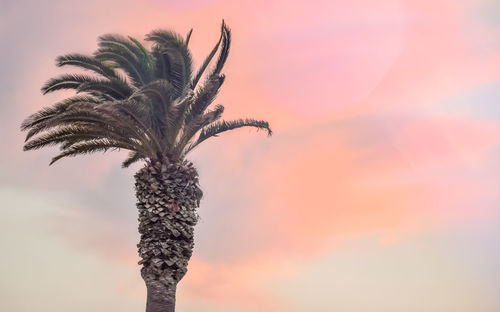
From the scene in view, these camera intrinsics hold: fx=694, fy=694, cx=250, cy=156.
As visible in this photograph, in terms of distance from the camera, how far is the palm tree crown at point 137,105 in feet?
78.6

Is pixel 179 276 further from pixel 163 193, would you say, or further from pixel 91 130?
pixel 91 130

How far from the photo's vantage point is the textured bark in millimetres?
23747

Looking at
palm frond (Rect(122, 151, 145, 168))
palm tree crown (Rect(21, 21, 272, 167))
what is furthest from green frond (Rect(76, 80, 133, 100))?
palm frond (Rect(122, 151, 145, 168))

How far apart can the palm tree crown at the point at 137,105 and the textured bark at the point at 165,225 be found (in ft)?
2.60

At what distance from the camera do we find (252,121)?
2614 centimetres

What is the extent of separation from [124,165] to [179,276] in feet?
27.6

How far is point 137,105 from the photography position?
77.0ft

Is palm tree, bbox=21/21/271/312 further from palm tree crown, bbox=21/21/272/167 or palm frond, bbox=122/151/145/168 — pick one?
palm frond, bbox=122/151/145/168

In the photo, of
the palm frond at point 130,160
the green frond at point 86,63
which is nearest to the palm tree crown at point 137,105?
the green frond at point 86,63

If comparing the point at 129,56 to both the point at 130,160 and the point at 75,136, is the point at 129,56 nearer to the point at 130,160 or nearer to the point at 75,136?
the point at 75,136

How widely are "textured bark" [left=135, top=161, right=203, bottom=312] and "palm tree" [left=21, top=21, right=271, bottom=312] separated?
0.03 meters

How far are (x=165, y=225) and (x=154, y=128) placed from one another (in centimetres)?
348

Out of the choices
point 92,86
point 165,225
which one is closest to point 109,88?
point 92,86

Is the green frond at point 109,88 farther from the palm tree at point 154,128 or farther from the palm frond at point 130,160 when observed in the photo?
the palm frond at point 130,160
